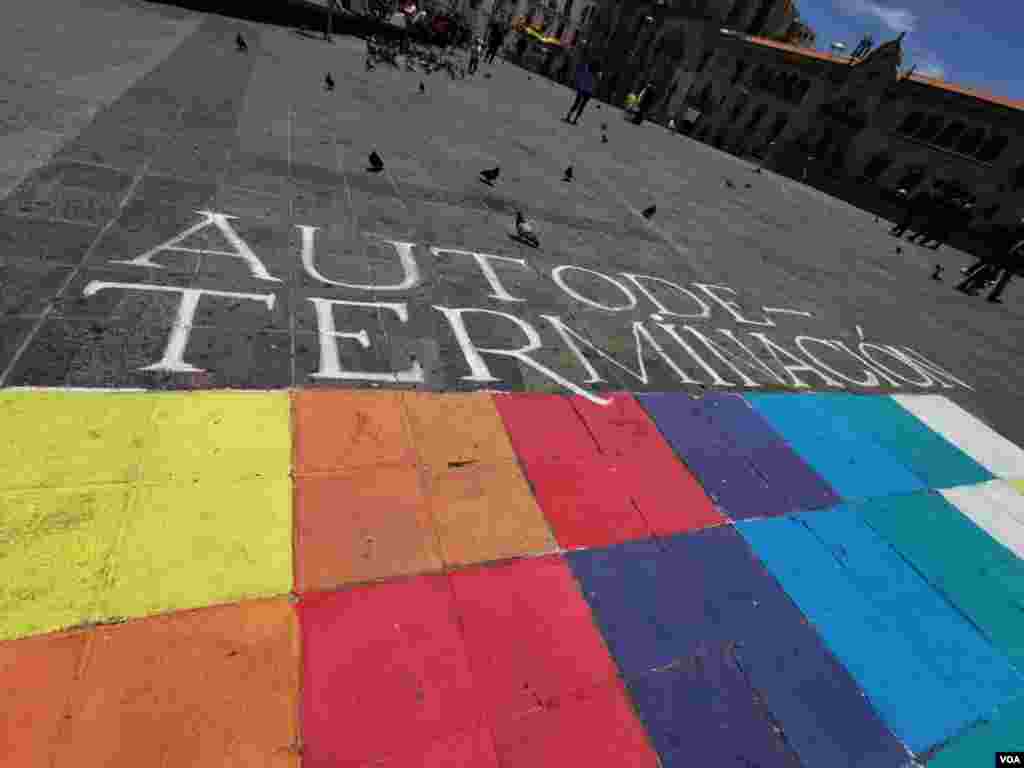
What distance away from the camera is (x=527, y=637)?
10.6 ft

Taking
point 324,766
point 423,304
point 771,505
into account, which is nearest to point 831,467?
point 771,505

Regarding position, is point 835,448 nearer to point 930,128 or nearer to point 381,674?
point 381,674

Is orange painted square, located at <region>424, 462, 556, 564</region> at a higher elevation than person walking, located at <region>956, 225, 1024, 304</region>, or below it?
below

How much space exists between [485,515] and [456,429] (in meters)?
0.97

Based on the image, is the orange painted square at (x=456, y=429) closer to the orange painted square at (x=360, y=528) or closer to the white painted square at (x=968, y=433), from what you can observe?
the orange painted square at (x=360, y=528)

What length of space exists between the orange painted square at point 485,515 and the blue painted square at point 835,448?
3.79 metres

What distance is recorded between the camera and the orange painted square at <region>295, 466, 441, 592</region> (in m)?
3.24

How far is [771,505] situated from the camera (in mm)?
5027

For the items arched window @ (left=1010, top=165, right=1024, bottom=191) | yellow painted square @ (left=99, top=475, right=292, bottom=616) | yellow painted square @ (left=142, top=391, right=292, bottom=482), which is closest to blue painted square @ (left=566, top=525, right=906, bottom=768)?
yellow painted square @ (left=99, top=475, right=292, bottom=616)

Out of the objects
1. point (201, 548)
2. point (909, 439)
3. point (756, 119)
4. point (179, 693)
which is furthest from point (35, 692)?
point (756, 119)

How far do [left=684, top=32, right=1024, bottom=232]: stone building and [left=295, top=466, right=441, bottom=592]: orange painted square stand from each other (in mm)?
40814

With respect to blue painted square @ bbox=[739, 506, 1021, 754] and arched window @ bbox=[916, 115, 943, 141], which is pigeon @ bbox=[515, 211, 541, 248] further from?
arched window @ bbox=[916, 115, 943, 141]

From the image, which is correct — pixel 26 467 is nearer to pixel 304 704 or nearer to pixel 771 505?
pixel 304 704

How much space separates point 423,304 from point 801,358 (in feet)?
21.2
